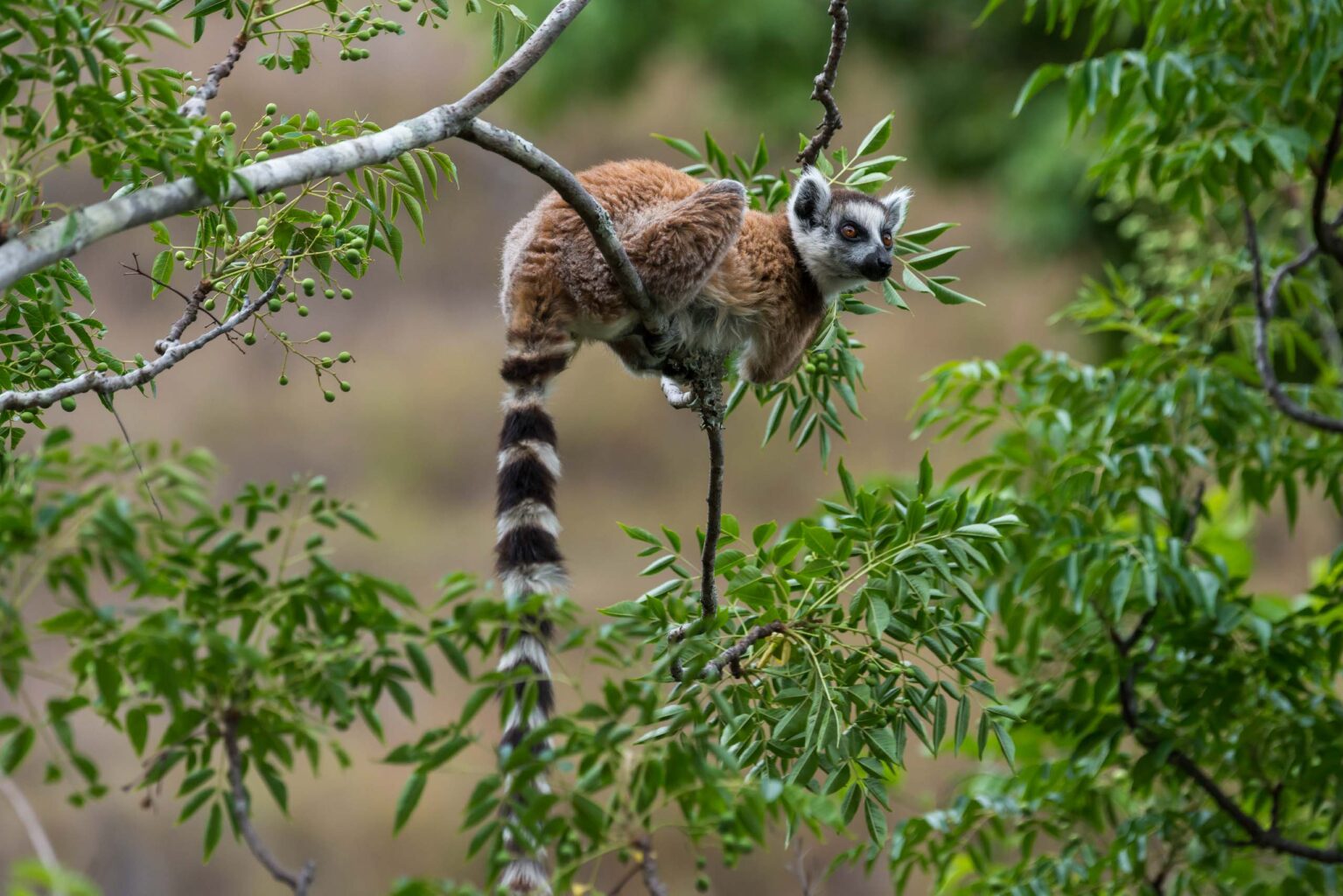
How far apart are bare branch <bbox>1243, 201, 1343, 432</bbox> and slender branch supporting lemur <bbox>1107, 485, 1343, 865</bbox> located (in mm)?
676

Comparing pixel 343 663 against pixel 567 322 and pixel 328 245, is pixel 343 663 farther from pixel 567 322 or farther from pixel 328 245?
pixel 567 322

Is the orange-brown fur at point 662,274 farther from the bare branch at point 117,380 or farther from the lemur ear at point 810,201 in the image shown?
the bare branch at point 117,380

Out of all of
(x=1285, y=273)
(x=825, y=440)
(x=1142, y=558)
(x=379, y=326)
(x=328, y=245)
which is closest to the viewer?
(x=328, y=245)

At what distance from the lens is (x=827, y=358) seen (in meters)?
2.86

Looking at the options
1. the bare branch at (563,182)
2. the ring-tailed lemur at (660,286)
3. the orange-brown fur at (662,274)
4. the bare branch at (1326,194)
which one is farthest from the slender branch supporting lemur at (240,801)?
the bare branch at (1326,194)

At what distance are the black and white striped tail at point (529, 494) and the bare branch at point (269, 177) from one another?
2.37 ft

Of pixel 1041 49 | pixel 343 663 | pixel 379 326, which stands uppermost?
pixel 1041 49

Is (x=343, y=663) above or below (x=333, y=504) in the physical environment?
below

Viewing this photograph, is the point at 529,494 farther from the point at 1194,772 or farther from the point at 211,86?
the point at 1194,772

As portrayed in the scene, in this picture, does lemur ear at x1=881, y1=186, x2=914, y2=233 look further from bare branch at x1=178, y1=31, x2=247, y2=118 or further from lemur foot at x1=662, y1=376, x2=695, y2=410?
bare branch at x1=178, y1=31, x2=247, y2=118

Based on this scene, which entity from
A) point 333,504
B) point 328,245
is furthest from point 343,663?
point 328,245

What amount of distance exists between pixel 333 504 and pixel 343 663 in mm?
176

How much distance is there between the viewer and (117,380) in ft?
6.17

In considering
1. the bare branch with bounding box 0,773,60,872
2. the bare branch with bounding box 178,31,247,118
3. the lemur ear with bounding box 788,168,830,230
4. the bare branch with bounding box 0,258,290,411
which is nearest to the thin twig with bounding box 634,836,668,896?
the bare branch with bounding box 0,773,60,872
